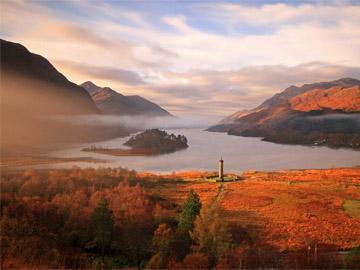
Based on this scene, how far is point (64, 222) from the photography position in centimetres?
2466

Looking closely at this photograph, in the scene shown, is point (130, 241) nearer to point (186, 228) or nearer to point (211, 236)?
point (186, 228)

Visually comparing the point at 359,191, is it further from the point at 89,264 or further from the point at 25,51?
the point at 25,51

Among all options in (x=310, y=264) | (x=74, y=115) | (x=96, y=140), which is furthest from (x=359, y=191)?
(x=74, y=115)

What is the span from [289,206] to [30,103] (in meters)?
145

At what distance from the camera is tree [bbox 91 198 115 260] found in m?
22.4

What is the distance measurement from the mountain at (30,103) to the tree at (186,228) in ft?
268

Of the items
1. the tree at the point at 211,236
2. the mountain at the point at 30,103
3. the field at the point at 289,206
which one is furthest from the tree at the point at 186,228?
the mountain at the point at 30,103

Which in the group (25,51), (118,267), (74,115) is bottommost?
(118,267)

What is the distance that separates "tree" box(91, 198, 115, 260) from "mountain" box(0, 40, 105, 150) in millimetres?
80391

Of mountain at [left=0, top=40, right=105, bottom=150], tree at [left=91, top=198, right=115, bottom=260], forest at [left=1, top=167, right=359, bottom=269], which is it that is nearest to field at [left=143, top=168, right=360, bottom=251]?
forest at [left=1, top=167, right=359, bottom=269]

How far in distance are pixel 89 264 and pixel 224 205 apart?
2125 cm

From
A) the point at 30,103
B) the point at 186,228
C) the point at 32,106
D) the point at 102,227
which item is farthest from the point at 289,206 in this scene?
the point at 30,103

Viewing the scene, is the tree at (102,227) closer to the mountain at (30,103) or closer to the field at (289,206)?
the field at (289,206)

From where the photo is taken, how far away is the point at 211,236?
2023 centimetres
